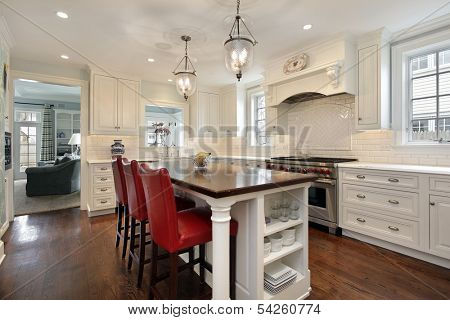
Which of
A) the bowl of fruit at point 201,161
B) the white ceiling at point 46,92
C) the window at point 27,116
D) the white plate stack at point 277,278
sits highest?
the white ceiling at point 46,92

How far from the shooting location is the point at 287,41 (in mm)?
3096

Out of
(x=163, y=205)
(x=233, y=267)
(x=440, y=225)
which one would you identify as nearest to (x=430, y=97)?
(x=440, y=225)

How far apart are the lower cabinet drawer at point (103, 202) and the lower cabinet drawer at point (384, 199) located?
3.63 meters

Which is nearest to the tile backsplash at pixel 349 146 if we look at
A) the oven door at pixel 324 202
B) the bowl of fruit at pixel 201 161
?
the oven door at pixel 324 202

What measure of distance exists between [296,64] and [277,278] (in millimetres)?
2900

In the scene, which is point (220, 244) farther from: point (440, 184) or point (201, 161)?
point (440, 184)

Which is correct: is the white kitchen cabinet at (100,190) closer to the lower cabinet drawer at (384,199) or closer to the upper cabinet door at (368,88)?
the lower cabinet drawer at (384,199)

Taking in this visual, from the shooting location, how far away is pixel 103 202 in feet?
12.9

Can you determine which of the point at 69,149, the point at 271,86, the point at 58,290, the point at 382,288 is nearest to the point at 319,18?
the point at 271,86

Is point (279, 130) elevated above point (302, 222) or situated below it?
above

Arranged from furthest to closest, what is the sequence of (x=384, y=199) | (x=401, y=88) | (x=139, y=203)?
(x=401, y=88), (x=384, y=199), (x=139, y=203)

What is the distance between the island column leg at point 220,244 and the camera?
1.32 meters
